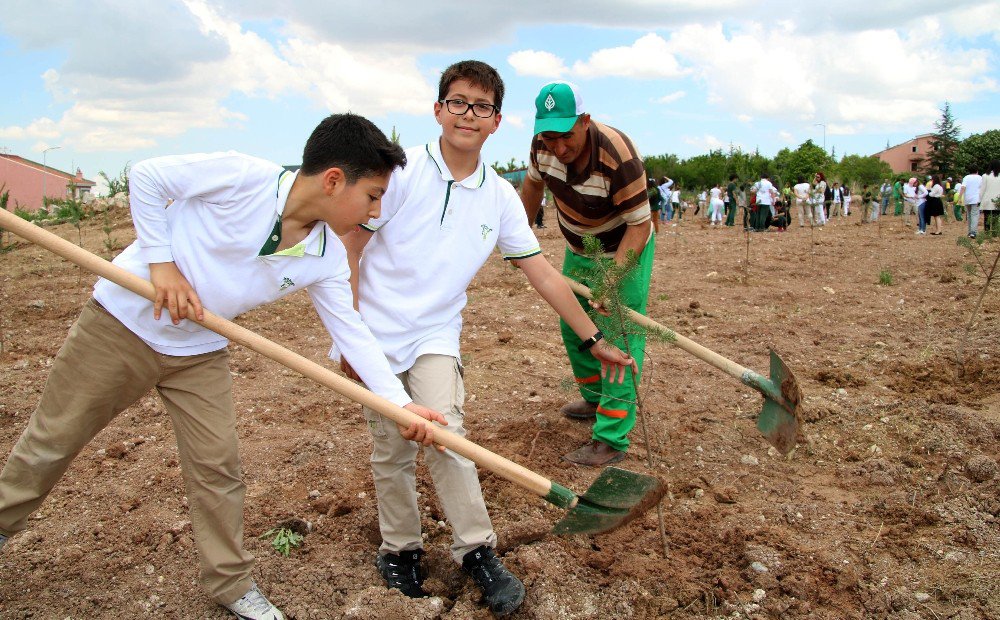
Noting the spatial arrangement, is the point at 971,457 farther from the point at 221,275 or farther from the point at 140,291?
the point at 140,291

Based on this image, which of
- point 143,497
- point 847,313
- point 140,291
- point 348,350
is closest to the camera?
point 140,291

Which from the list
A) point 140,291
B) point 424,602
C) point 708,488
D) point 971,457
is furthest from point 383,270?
point 971,457

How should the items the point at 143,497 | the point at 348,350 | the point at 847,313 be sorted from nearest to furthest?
the point at 348,350
the point at 143,497
the point at 847,313

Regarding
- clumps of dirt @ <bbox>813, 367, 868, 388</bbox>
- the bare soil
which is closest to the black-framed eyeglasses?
the bare soil

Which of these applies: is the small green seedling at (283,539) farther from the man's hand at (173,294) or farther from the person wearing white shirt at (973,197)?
the person wearing white shirt at (973,197)

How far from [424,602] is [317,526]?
836 mm

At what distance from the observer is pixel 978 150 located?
49812 mm

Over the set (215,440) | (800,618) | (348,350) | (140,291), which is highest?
(140,291)

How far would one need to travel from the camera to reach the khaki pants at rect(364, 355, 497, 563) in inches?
107

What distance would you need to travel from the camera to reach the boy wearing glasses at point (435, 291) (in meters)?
2.74

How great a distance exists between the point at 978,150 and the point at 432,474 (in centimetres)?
5839

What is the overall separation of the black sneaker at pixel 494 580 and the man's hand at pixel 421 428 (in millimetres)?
467

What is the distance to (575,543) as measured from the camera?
317cm

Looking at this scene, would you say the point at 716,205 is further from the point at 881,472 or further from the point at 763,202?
the point at 881,472
